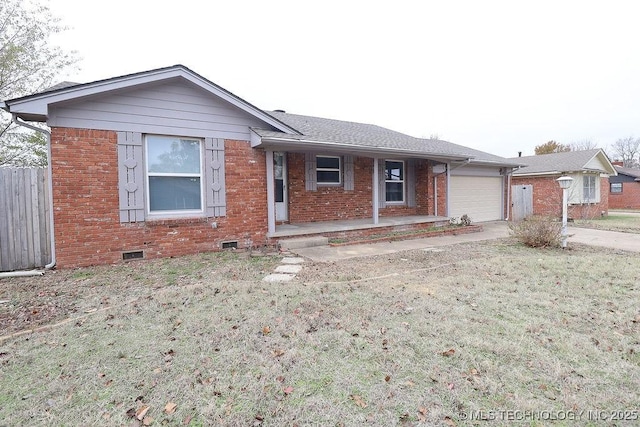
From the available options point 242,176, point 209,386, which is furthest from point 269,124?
point 209,386

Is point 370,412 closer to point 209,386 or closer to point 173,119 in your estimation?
point 209,386

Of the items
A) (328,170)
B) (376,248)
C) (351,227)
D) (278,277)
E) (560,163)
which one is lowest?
(278,277)

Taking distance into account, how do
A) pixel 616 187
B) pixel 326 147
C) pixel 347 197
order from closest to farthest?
1. pixel 326 147
2. pixel 347 197
3. pixel 616 187

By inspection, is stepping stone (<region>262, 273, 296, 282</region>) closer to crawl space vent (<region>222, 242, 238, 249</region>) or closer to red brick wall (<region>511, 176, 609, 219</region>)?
crawl space vent (<region>222, 242, 238, 249</region>)

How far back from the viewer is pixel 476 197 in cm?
1391

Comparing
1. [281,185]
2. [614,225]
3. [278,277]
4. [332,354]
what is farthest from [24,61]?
[614,225]

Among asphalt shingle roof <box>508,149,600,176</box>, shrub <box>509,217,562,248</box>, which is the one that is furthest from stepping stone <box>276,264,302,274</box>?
asphalt shingle roof <box>508,149,600,176</box>

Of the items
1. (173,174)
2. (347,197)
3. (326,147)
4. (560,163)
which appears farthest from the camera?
(560,163)

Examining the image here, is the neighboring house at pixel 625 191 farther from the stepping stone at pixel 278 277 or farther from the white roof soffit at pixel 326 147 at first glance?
the stepping stone at pixel 278 277

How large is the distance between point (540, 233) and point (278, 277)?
274 inches

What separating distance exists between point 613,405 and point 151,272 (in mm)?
6057

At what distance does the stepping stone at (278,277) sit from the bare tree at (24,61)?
41.1ft

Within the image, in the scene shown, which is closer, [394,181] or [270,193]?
[270,193]

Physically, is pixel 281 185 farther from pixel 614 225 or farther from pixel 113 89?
pixel 614 225
